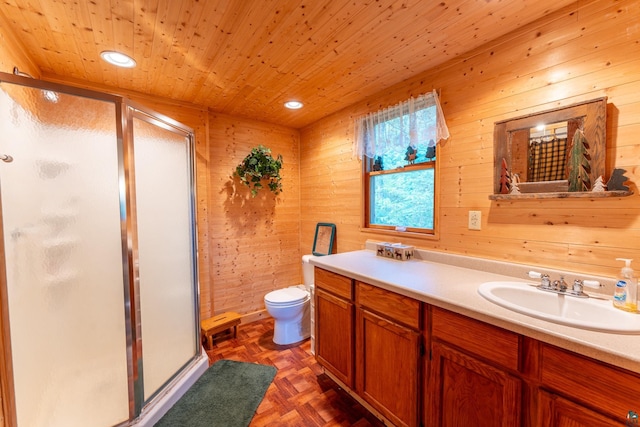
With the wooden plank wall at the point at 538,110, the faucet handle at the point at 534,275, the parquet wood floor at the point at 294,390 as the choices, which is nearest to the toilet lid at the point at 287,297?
the parquet wood floor at the point at 294,390

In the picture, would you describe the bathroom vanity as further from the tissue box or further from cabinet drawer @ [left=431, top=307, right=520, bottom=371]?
the tissue box

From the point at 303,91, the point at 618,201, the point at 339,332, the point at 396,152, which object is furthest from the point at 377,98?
the point at 339,332

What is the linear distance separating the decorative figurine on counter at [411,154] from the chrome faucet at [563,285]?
1.11 meters

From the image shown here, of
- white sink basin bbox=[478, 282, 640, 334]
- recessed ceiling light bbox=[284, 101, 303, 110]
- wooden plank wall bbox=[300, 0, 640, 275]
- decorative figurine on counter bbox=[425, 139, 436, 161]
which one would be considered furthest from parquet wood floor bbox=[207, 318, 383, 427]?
recessed ceiling light bbox=[284, 101, 303, 110]

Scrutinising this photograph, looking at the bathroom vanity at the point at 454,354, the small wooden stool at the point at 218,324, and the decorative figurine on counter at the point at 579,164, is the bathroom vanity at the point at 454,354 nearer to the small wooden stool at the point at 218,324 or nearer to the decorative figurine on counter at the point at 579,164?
the decorative figurine on counter at the point at 579,164

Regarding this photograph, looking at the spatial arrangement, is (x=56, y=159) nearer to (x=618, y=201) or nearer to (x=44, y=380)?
(x=44, y=380)

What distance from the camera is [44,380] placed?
54.4 inches

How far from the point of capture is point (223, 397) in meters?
1.81

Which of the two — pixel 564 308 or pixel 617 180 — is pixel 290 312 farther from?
pixel 617 180

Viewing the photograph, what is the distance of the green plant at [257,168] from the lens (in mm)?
2732

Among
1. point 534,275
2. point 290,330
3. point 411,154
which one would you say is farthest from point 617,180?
point 290,330

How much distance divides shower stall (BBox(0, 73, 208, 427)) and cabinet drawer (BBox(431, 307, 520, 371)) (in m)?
1.70

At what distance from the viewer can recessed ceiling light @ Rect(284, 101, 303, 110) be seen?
2428 millimetres

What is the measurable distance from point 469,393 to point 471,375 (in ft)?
0.26
